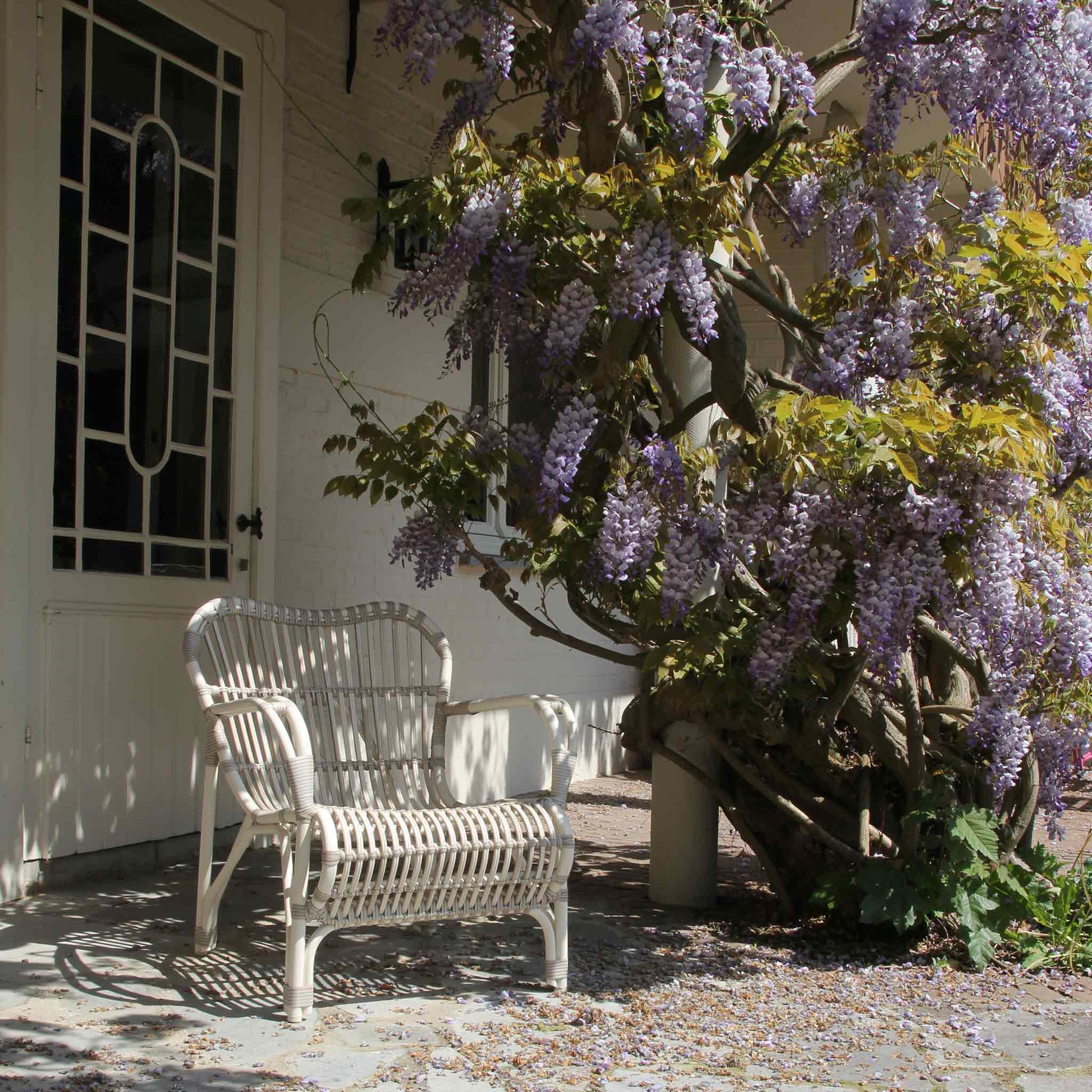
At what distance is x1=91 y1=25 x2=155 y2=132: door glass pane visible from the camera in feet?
13.0

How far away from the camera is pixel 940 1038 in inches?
110

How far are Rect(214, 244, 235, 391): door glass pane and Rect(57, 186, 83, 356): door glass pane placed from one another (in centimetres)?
60

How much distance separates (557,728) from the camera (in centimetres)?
322

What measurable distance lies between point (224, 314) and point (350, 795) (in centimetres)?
182

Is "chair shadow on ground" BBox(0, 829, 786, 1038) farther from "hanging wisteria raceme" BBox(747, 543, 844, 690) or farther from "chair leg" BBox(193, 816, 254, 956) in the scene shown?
"hanging wisteria raceme" BBox(747, 543, 844, 690)

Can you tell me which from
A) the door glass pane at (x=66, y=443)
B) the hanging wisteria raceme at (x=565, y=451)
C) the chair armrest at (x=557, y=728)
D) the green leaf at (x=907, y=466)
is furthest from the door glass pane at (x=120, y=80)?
the green leaf at (x=907, y=466)

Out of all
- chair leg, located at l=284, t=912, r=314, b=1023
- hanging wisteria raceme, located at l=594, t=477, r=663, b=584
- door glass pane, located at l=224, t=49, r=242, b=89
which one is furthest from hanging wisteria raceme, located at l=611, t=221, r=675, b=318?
door glass pane, located at l=224, t=49, r=242, b=89

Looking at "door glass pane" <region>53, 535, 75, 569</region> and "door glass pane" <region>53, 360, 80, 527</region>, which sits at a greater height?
"door glass pane" <region>53, 360, 80, 527</region>

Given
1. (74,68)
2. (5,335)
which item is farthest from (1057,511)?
(74,68)

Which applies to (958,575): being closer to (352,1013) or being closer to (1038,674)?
(1038,674)

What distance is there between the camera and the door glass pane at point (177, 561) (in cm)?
421

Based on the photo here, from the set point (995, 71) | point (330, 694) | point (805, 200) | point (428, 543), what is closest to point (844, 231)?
point (805, 200)

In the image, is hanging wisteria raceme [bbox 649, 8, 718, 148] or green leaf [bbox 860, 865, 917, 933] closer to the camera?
hanging wisteria raceme [bbox 649, 8, 718, 148]

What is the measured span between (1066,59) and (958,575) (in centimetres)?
141
